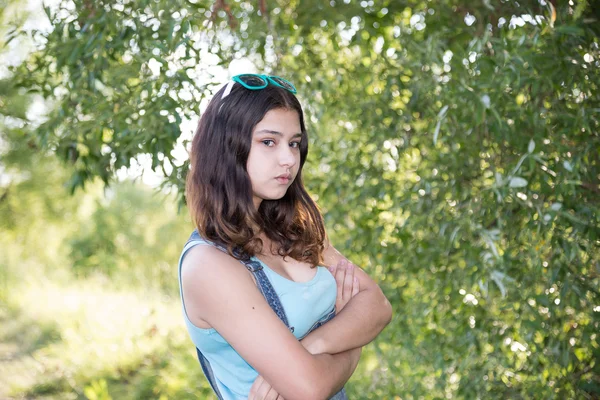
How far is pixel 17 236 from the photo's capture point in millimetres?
9172

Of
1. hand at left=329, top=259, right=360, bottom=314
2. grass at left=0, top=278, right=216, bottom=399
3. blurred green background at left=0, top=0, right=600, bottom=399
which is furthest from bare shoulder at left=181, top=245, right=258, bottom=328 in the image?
grass at left=0, top=278, right=216, bottom=399

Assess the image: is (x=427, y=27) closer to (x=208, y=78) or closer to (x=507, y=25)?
(x=507, y=25)

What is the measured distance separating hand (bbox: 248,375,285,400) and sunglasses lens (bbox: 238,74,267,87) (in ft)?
2.29

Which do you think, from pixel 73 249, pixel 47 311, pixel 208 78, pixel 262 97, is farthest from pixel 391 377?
pixel 73 249

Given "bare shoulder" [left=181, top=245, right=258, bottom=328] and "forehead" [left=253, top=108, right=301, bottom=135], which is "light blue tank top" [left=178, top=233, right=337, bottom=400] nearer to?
"bare shoulder" [left=181, top=245, right=258, bottom=328]

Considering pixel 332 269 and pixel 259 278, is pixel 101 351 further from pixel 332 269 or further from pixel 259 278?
pixel 259 278

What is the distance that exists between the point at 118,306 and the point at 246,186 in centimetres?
597

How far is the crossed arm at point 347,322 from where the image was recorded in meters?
1.58

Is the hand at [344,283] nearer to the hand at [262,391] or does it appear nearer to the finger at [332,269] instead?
the finger at [332,269]

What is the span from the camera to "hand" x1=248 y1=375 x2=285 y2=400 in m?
1.50

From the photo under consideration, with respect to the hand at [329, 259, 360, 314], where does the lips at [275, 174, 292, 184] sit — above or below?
above

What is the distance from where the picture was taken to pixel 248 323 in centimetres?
142

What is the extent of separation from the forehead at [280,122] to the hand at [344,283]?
0.42 m

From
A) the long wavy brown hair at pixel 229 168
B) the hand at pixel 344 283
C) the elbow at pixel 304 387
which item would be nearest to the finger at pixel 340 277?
the hand at pixel 344 283
